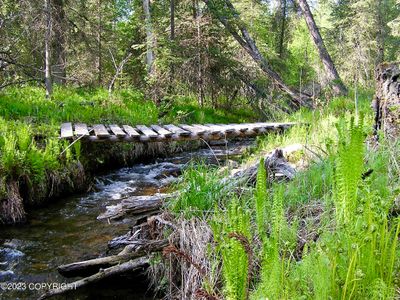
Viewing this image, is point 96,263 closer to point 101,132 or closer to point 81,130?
point 101,132

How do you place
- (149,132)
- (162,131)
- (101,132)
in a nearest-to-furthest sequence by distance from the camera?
1. (101,132)
2. (149,132)
3. (162,131)

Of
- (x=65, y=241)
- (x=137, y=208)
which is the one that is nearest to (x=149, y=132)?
(x=65, y=241)

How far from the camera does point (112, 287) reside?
10.9 ft

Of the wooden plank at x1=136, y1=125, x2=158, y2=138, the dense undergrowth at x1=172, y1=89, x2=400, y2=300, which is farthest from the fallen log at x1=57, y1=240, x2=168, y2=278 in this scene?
the wooden plank at x1=136, y1=125, x2=158, y2=138

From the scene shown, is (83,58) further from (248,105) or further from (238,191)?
(238,191)

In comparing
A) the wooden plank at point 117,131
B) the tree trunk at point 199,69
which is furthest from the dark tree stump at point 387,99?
the tree trunk at point 199,69

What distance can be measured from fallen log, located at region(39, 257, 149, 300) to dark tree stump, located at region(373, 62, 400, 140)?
8.24ft

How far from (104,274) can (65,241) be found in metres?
1.62

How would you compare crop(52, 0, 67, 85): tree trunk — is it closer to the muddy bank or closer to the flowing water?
the muddy bank

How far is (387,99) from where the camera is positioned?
12.4 ft

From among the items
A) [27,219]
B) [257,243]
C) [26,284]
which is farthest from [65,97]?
[257,243]

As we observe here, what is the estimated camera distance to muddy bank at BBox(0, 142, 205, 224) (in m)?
5.05

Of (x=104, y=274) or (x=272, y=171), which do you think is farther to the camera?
(x=272, y=171)

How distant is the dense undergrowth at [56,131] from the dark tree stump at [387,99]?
4.46 meters
